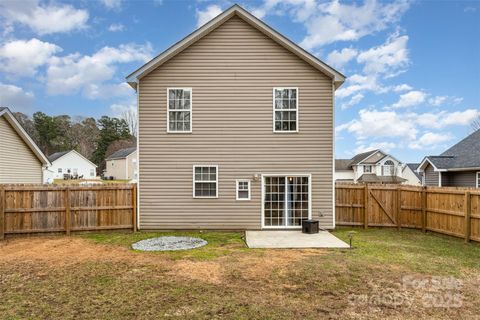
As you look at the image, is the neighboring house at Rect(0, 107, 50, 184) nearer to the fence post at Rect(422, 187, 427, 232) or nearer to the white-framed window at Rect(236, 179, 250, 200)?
the white-framed window at Rect(236, 179, 250, 200)

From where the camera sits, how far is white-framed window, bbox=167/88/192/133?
11164 millimetres

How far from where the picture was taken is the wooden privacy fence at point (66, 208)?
10219 millimetres

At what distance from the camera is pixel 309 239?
31.4 ft

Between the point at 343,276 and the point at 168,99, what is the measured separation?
8.41m

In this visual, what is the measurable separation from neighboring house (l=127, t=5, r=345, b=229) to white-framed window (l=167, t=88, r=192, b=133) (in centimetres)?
4

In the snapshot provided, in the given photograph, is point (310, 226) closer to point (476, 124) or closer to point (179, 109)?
point (179, 109)

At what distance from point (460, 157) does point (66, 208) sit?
21.5 metres

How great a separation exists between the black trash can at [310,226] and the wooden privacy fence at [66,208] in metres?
6.28

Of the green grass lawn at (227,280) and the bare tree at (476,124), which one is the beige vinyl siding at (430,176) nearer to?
the green grass lawn at (227,280)

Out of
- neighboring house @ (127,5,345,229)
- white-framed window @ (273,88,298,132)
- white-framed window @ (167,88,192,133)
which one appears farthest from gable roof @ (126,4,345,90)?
white-framed window @ (273,88,298,132)

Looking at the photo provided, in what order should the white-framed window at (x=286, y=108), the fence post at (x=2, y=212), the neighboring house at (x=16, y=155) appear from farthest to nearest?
the neighboring house at (x=16, y=155) → the white-framed window at (x=286, y=108) → the fence post at (x=2, y=212)

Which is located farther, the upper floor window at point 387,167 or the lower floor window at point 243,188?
the upper floor window at point 387,167

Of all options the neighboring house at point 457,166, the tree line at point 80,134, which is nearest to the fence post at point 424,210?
the neighboring house at point 457,166

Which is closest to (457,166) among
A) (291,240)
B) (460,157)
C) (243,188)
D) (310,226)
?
(460,157)
